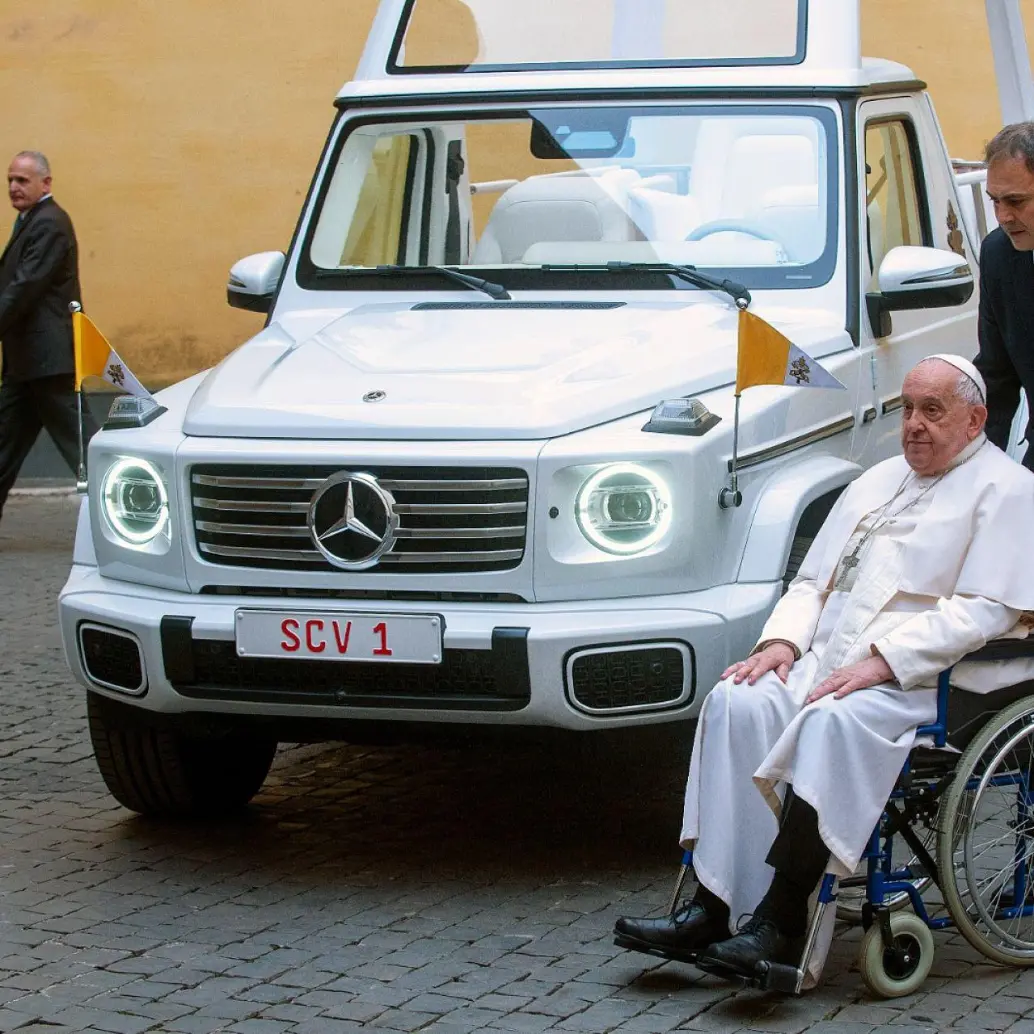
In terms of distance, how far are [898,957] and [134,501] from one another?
2366mm

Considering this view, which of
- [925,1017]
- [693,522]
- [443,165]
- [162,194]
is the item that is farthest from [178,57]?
[925,1017]

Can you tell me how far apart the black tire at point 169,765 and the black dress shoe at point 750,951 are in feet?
5.78

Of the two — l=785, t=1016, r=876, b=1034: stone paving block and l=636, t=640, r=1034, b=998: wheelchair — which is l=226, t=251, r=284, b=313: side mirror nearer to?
l=636, t=640, r=1034, b=998: wheelchair

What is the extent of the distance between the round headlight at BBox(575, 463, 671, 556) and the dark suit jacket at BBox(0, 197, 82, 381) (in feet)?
21.7

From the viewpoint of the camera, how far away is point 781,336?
5469 mm

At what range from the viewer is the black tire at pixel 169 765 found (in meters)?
6.10

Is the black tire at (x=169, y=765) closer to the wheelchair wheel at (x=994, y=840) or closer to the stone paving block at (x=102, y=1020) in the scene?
the stone paving block at (x=102, y=1020)

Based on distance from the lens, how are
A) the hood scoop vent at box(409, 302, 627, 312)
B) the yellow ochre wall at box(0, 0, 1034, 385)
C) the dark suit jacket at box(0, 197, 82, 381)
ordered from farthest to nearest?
the yellow ochre wall at box(0, 0, 1034, 385)
the dark suit jacket at box(0, 197, 82, 381)
the hood scoop vent at box(409, 302, 627, 312)

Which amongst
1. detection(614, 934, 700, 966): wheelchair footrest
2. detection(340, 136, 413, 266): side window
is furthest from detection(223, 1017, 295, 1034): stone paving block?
detection(340, 136, 413, 266): side window

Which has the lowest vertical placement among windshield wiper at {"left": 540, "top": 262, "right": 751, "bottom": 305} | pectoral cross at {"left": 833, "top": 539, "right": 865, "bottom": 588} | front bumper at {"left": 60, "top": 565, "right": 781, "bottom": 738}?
front bumper at {"left": 60, "top": 565, "right": 781, "bottom": 738}

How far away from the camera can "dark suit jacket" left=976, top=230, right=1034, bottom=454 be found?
5.78 m

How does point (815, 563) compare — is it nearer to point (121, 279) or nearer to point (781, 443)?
point (781, 443)

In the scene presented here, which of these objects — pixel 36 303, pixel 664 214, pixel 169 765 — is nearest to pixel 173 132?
pixel 36 303

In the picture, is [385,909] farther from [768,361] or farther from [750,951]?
[768,361]
